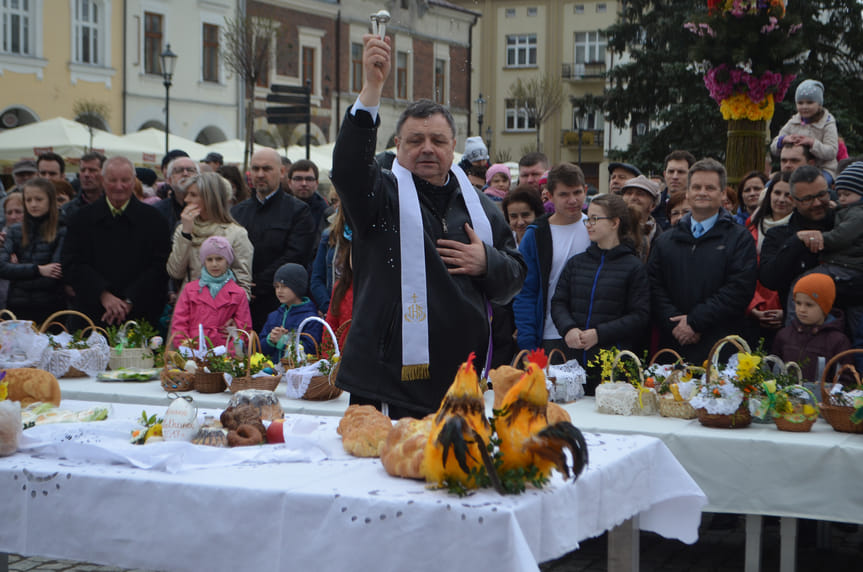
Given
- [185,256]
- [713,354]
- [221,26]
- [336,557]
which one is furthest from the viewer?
[221,26]

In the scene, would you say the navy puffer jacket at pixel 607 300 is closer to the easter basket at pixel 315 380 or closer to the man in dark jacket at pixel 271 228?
the easter basket at pixel 315 380

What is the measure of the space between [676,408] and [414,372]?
1.86 m

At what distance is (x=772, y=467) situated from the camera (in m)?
4.41

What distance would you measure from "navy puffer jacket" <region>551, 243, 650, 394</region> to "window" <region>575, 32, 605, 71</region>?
4813 centimetres

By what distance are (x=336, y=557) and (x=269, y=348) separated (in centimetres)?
395

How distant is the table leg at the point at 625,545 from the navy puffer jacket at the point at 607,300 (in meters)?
2.33

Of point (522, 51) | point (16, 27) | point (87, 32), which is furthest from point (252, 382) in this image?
point (522, 51)

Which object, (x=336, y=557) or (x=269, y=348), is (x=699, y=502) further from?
(x=269, y=348)

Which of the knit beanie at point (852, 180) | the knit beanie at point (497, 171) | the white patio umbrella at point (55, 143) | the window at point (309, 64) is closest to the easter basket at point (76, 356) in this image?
the knit beanie at point (497, 171)

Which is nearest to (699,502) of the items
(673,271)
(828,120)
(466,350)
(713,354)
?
(466,350)

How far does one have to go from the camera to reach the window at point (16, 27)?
27.4m

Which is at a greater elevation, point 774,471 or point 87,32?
point 87,32

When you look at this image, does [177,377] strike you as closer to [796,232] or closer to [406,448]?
[406,448]

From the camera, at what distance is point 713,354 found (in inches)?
192
